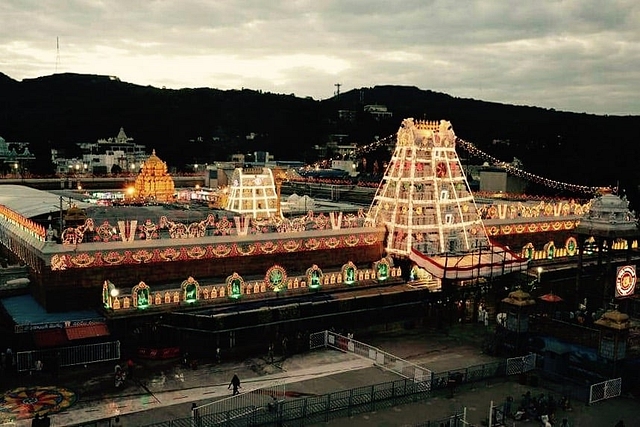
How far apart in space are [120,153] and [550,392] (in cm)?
12770

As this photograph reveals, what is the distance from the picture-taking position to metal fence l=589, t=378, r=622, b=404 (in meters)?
27.7

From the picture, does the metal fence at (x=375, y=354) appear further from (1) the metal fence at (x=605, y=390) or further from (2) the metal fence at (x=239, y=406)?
(1) the metal fence at (x=605, y=390)

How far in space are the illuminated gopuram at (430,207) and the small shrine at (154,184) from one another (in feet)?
100

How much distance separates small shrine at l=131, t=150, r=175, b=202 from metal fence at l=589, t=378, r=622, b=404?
166ft

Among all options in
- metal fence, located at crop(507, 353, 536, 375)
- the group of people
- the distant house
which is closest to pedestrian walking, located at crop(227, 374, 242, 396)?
the group of people

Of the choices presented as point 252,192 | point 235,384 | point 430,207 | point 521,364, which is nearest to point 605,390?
point 521,364

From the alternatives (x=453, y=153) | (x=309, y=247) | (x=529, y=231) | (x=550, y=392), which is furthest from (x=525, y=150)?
(x=550, y=392)

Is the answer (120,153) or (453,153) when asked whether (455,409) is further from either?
(120,153)

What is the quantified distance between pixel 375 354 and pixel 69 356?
15.1 m

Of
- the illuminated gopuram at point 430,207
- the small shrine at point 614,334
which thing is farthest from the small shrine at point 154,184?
the small shrine at point 614,334

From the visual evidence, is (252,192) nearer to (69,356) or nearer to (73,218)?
(73,218)

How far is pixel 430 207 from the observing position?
46219 millimetres

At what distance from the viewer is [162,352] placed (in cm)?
3319

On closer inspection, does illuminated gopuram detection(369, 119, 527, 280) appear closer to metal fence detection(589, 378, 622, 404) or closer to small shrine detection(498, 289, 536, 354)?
small shrine detection(498, 289, 536, 354)
